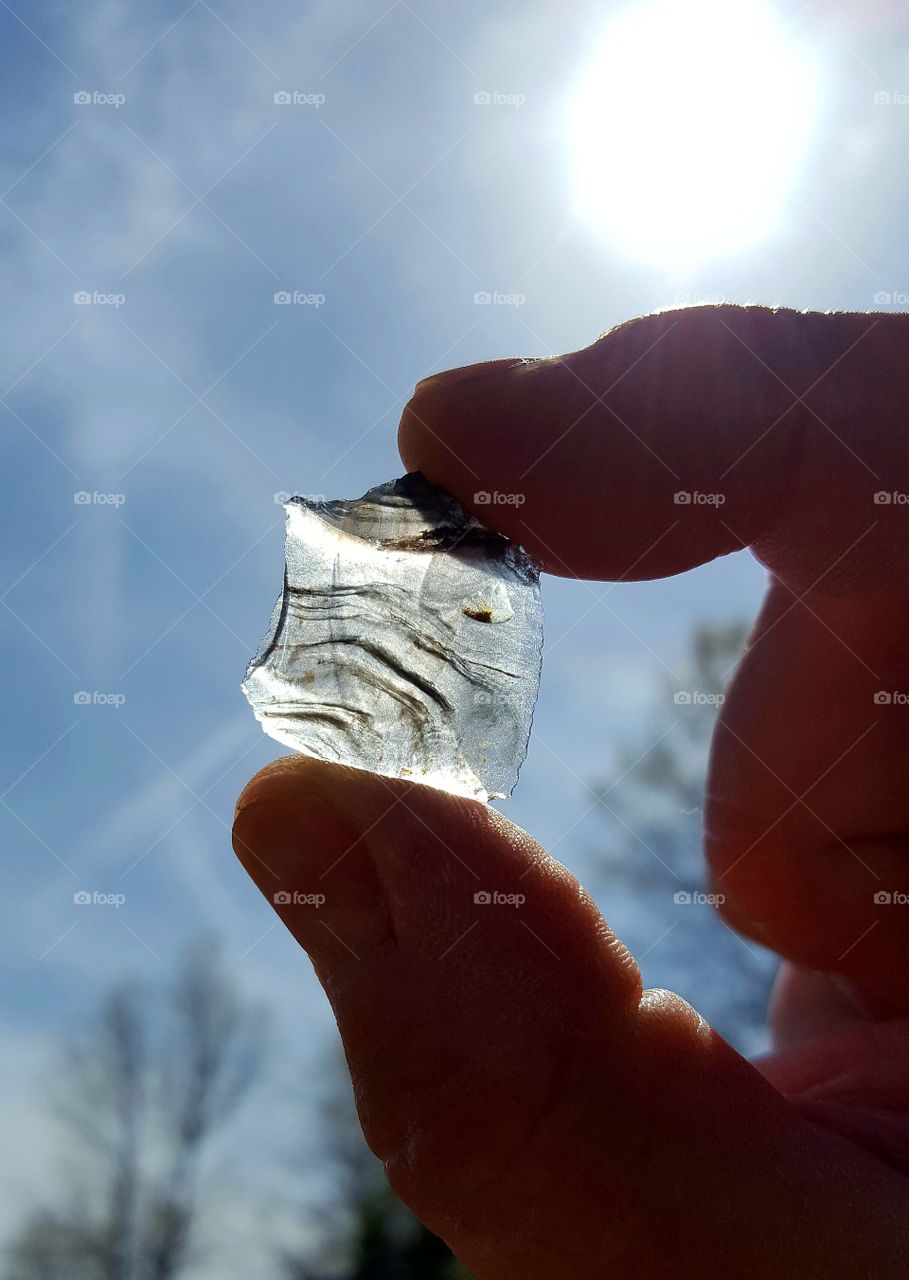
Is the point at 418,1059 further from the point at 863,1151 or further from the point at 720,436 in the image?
the point at 720,436

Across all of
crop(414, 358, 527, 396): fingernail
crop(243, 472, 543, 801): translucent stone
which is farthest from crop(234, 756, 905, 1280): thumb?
crop(414, 358, 527, 396): fingernail

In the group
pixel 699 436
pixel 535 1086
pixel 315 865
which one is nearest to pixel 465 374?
pixel 699 436

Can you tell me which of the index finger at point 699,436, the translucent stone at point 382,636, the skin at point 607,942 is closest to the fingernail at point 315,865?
the skin at point 607,942

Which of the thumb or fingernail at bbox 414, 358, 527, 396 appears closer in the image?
the thumb

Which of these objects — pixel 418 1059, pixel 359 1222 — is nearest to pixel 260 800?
pixel 418 1059

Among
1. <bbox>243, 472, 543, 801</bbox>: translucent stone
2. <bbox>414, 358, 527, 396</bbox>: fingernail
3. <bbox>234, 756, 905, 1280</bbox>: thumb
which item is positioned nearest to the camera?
<bbox>234, 756, 905, 1280</bbox>: thumb

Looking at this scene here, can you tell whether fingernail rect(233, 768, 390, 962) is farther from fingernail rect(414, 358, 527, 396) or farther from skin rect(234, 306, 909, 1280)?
fingernail rect(414, 358, 527, 396)

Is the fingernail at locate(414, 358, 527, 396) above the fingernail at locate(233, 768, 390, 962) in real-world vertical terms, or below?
above
